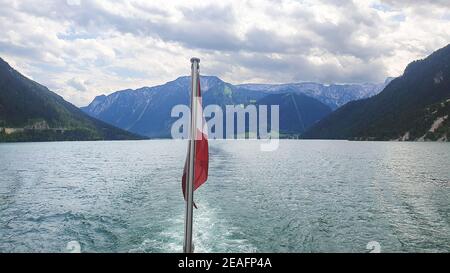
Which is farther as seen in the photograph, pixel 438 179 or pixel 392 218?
pixel 438 179

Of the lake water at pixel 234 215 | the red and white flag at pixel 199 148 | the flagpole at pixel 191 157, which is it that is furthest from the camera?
the lake water at pixel 234 215

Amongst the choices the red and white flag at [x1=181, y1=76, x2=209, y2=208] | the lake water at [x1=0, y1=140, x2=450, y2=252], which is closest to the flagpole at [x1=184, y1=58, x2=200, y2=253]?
the red and white flag at [x1=181, y1=76, x2=209, y2=208]

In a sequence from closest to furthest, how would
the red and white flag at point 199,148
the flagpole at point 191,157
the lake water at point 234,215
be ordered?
the flagpole at point 191,157, the red and white flag at point 199,148, the lake water at point 234,215

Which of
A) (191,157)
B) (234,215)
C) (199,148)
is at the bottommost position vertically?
(234,215)

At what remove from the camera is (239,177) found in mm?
66188

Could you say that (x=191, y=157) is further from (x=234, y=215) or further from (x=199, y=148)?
(x=234, y=215)

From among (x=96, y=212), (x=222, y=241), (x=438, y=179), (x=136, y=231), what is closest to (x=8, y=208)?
(x=96, y=212)

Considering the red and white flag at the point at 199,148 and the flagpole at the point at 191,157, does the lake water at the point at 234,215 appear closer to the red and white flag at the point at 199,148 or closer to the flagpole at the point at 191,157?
the red and white flag at the point at 199,148

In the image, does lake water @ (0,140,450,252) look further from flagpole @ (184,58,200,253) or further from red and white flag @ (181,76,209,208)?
flagpole @ (184,58,200,253)

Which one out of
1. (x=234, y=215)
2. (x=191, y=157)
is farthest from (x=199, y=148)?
(x=234, y=215)

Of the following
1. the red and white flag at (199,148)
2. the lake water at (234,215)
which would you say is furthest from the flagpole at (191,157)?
the lake water at (234,215)
